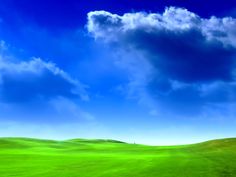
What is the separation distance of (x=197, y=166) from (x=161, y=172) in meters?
3.69

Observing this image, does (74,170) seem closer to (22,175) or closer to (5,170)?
(22,175)

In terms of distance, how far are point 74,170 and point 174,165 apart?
7.45 m

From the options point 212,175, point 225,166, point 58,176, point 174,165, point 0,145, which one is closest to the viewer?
point 212,175

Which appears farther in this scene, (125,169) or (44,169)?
(44,169)

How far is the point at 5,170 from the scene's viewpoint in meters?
33.4

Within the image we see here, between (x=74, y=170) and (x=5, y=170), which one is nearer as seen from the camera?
(x=74, y=170)

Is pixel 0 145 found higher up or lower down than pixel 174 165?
higher up

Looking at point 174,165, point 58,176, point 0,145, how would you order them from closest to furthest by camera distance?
1. point 58,176
2. point 174,165
3. point 0,145

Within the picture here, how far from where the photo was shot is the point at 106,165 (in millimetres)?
34000

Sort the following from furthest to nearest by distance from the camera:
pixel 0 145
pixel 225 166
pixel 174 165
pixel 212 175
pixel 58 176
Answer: pixel 0 145, pixel 174 165, pixel 225 166, pixel 58 176, pixel 212 175

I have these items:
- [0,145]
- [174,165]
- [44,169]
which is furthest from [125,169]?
[0,145]

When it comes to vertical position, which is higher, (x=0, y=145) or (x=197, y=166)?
(x=0, y=145)

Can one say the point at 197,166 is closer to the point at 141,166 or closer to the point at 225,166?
the point at 225,166

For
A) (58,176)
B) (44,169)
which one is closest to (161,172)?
(58,176)
